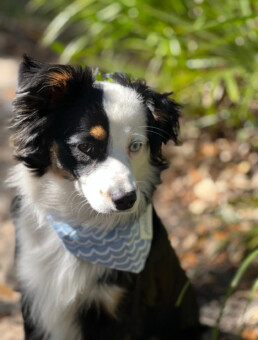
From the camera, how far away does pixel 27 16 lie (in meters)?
7.11

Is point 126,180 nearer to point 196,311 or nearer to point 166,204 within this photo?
point 196,311

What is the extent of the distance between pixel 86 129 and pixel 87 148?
70 mm

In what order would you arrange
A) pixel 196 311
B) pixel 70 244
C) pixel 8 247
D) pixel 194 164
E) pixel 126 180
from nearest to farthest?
pixel 126 180
pixel 70 244
pixel 196 311
pixel 8 247
pixel 194 164

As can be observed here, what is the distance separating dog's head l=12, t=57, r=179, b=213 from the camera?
1.88m

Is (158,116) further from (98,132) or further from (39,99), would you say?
(39,99)

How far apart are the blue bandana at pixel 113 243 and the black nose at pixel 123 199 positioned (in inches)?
15.2

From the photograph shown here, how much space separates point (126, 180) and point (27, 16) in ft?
19.2

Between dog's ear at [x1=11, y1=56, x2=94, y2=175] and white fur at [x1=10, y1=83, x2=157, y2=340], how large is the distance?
97 mm

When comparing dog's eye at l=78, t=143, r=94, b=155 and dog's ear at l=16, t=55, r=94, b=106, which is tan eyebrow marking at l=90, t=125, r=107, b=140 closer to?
dog's eye at l=78, t=143, r=94, b=155

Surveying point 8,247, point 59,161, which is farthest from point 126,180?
point 8,247

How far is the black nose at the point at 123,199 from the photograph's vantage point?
5.98ft

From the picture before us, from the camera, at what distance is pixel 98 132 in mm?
1915

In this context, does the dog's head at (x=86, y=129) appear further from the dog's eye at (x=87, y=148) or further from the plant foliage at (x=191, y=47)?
the plant foliage at (x=191, y=47)

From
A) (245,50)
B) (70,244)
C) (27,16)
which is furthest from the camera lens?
(27,16)
